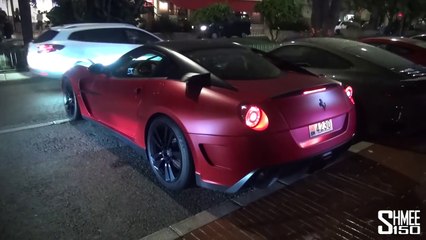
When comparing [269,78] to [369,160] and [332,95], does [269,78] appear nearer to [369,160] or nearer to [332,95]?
[332,95]

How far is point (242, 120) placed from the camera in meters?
3.15

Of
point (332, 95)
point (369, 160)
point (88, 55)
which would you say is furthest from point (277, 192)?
point (88, 55)

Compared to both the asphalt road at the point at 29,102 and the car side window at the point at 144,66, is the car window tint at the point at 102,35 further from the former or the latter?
the car side window at the point at 144,66

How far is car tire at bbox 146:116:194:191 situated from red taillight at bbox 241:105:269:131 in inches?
26.5

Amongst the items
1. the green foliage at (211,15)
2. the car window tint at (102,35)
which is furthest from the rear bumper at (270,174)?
the green foliage at (211,15)

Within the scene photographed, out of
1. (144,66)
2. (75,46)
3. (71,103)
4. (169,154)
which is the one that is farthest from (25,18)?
(169,154)

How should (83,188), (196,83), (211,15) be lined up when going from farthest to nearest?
(211,15), (83,188), (196,83)

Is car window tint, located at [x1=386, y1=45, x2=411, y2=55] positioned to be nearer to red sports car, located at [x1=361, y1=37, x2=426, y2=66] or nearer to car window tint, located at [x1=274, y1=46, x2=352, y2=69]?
red sports car, located at [x1=361, y1=37, x2=426, y2=66]

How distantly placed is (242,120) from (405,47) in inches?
227

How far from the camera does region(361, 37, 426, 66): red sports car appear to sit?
7.27 meters

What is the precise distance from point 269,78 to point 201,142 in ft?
3.22

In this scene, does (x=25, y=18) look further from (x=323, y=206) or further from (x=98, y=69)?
(x=323, y=206)

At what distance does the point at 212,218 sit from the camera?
336 cm

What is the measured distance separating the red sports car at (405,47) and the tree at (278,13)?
1423 centimetres
